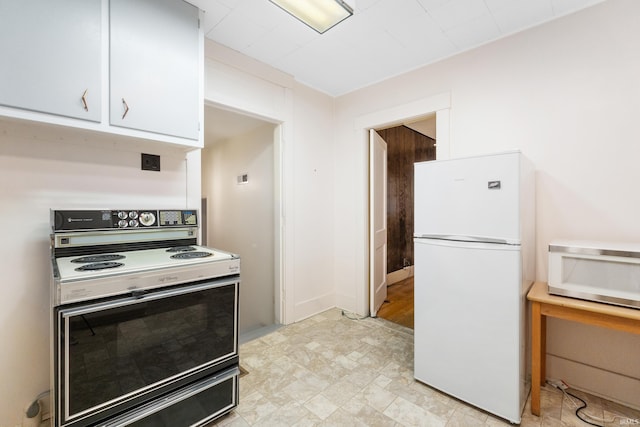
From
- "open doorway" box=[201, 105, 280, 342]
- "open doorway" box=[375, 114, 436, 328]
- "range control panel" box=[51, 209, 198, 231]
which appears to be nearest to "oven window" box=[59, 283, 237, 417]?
"range control panel" box=[51, 209, 198, 231]

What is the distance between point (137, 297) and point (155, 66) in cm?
131

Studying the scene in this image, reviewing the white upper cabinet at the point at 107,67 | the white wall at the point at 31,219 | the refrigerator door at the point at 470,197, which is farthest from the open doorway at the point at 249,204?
the refrigerator door at the point at 470,197

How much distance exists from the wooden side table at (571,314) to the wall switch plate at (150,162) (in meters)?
2.52

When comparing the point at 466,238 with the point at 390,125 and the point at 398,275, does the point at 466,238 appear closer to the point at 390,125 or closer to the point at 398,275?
the point at 390,125

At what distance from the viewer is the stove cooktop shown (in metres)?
1.10

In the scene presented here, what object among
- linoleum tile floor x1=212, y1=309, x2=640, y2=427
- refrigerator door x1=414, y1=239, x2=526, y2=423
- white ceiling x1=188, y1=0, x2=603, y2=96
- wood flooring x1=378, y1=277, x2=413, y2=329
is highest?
white ceiling x1=188, y1=0, x2=603, y2=96

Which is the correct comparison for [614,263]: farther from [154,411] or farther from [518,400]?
[154,411]

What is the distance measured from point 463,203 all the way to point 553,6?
1451 mm

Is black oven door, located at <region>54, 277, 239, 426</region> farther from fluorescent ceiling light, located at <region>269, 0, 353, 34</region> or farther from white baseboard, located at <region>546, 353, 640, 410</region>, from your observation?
white baseboard, located at <region>546, 353, 640, 410</region>

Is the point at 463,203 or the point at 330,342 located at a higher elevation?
the point at 463,203

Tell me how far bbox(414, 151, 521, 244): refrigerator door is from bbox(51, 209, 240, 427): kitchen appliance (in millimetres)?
1303

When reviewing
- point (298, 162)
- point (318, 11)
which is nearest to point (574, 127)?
point (318, 11)

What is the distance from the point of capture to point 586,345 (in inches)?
73.0

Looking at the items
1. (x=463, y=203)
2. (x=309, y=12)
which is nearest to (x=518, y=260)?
(x=463, y=203)
